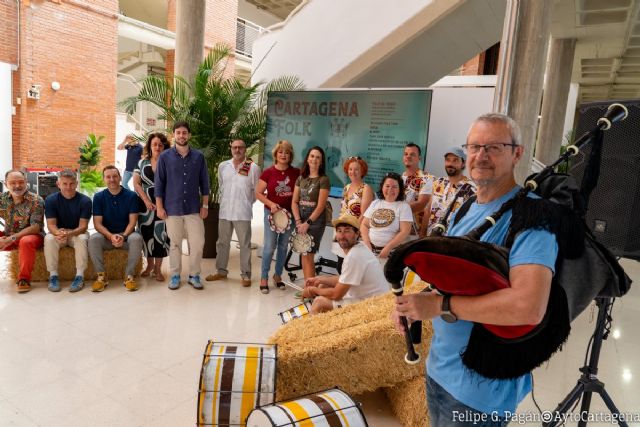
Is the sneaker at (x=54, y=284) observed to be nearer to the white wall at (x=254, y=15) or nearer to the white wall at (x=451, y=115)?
the white wall at (x=451, y=115)

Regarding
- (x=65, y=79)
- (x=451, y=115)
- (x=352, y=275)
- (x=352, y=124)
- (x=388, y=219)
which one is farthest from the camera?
(x=65, y=79)

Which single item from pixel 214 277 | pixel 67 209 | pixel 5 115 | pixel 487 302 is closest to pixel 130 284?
pixel 214 277

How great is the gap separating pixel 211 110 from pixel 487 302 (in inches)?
220

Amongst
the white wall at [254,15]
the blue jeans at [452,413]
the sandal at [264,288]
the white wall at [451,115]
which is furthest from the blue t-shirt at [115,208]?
the white wall at [254,15]

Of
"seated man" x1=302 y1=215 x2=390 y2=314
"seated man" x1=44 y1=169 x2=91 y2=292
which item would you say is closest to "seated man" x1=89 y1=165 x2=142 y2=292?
"seated man" x1=44 y1=169 x2=91 y2=292

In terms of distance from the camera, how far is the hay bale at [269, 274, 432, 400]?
2.43m

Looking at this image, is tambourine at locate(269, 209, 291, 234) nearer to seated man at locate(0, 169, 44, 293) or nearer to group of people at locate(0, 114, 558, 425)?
group of people at locate(0, 114, 558, 425)

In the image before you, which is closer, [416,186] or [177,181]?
[416,186]

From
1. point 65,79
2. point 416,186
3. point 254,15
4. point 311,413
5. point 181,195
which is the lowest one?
point 311,413

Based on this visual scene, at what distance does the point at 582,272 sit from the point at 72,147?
1334 centimetres

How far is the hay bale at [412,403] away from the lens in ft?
8.10

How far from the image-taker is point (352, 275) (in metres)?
3.22

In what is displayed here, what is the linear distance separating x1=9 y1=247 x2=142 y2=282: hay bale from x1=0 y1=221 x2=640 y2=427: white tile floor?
16 centimetres

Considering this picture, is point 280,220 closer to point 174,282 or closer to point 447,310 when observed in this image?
point 174,282
